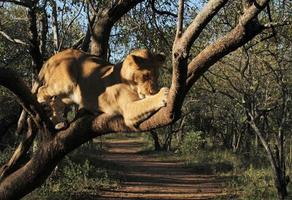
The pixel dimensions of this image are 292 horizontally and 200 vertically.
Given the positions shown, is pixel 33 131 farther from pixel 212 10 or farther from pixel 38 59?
pixel 212 10

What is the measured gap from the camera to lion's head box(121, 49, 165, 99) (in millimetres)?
4652

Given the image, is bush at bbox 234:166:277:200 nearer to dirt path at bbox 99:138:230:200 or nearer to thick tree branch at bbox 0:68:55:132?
dirt path at bbox 99:138:230:200

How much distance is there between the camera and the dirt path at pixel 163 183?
Answer: 17656mm

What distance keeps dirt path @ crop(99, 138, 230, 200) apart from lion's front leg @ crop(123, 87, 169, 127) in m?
11.6

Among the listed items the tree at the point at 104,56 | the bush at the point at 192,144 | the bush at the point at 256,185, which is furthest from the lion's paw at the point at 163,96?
the bush at the point at 192,144

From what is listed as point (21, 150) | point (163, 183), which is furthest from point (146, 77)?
point (163, 183)

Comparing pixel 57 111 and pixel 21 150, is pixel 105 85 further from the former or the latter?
pixel 21 150

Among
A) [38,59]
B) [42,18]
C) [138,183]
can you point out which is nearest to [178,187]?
[138,183]

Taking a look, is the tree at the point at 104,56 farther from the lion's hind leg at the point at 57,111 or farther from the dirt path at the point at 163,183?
the dirt path at the point at 163,183

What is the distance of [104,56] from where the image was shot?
614 cm

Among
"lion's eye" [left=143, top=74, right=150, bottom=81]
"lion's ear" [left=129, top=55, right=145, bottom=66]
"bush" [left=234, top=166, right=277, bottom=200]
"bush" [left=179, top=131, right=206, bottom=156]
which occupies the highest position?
"bush" [left=179, top=131, right=206, bottom=156]

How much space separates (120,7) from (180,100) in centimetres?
288

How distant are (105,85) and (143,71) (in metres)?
0.58

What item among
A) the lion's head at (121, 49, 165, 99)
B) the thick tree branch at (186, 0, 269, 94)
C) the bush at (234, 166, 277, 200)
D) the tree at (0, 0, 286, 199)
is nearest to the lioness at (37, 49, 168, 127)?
the lion's head at (121, 49, 165, 99)
